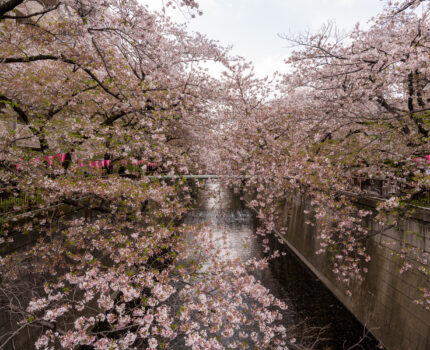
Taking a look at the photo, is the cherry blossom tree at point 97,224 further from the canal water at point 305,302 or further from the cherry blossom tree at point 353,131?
the cherry blossom tree at point 353,131

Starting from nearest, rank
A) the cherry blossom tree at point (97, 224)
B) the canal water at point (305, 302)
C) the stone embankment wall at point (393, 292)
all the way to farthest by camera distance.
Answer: the cherry blossom tree at point (97, 224)
the stone embankment wall at point (393, 292)
the canal water at point (305, 302)

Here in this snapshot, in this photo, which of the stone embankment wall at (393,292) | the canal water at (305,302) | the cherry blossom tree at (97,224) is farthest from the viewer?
the canal water at (305,302)

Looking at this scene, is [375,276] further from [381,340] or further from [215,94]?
[215,94]

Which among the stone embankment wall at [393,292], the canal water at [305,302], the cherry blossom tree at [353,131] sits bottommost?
the canal water at [305,302]

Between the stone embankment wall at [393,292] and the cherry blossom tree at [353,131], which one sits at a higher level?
the cherry blossom tree at [353,131]

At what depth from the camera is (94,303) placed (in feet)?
30.1

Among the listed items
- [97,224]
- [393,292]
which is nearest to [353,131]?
[393,292]

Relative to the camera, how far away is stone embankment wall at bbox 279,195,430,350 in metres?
6.59

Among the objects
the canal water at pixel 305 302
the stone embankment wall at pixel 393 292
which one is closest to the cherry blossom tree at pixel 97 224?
the canal water at pixel 305 302

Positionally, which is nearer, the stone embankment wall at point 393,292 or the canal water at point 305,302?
the stone embankment wall at point 393,292

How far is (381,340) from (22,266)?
36.7 feet

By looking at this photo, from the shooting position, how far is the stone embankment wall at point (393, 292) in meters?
6.59

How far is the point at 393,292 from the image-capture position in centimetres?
772

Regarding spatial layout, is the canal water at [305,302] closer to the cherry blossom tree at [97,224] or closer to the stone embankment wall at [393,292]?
the stone embankment wall at [393,292]
